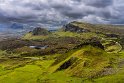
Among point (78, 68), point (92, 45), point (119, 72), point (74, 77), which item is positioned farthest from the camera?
point (92, 45)

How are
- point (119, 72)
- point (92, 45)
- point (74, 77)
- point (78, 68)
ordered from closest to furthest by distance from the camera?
point (119, 72) → point (74, 77) → point (78, 68) → point (92, 45)

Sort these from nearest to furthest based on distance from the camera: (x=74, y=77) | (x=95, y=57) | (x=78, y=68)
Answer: (x=74, y=77) → (x=78, y=68) → (x=95, y=57)

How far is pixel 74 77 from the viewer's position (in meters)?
126

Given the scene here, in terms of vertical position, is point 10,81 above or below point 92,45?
below

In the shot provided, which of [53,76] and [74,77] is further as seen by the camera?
[53,76]

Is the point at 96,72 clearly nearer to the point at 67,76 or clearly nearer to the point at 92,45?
the point at 67,76

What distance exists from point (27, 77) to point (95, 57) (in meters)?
38.8

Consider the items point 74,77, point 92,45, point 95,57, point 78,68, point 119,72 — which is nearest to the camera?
point 119,72

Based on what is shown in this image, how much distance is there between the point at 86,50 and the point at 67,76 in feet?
118

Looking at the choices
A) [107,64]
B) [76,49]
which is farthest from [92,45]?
[107,64]

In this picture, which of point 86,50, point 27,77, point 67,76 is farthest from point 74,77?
point 86,50

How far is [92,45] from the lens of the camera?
17400 centimetres

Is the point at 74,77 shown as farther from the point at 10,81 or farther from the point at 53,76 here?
the point at 10,81

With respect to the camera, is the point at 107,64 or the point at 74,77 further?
the point at 107,64
